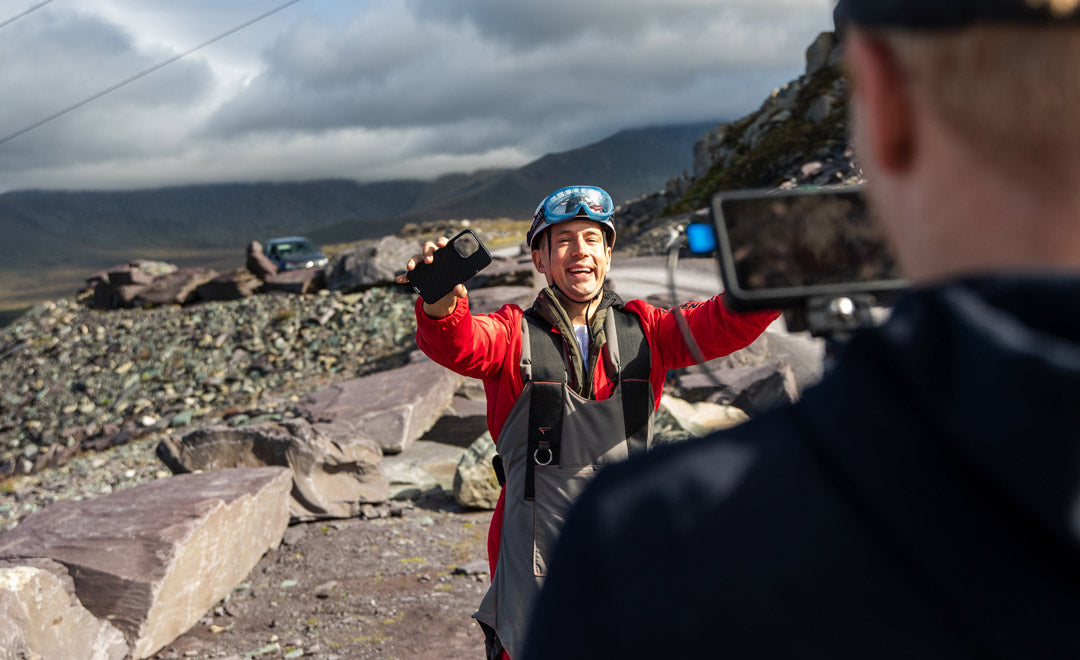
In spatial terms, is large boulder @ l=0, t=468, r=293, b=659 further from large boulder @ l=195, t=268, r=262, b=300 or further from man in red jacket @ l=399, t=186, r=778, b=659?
large boulder @ l=195, t=268, r=262, b=300

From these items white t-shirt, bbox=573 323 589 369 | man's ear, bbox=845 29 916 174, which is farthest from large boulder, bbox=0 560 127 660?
man's ear, bbox=845 29 916 174

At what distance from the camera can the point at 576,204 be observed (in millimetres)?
3217

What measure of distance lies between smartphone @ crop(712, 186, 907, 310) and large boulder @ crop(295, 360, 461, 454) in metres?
7.21

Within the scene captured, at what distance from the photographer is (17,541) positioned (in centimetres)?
532

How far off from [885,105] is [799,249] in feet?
1.18

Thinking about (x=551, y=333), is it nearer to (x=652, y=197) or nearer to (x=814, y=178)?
(x=814, y=178)

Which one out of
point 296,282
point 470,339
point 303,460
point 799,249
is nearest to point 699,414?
point 303,460

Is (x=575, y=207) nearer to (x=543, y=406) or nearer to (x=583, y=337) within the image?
(x=583, y=337)

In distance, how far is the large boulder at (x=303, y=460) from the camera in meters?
7.33

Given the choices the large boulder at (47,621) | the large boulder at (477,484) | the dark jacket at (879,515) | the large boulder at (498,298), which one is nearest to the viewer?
the dark jacket at (879,515)

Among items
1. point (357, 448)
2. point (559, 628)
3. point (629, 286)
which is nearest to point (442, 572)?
point (357, 448)

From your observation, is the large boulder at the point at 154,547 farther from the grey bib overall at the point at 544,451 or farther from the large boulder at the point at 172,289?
the large boulder at the point at 172,289

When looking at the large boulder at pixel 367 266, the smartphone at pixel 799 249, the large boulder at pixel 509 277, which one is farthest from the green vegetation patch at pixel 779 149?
the smartphone at pixel 799 249

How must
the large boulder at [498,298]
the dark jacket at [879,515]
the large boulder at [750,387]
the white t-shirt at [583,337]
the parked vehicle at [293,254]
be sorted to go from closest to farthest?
1. the dark jacket at [879,515]
2. the white t-shirt at [583,337]
3. the large boulder at [750,387]
4. the large boulder at [498,298]
5. the parked vehicle at [293,254]
